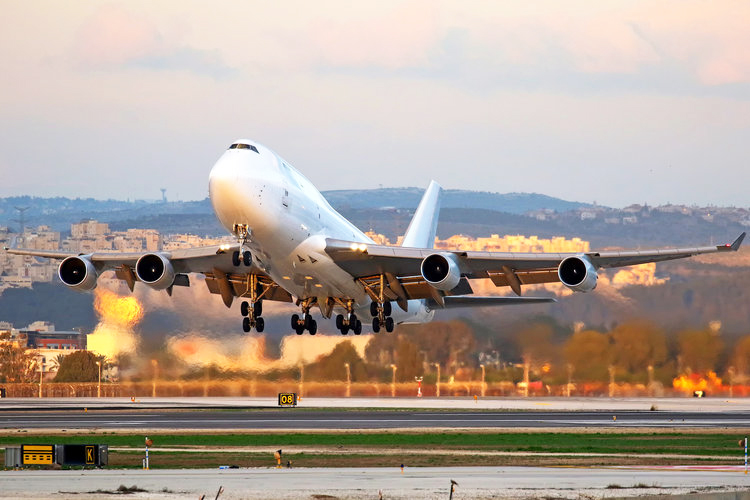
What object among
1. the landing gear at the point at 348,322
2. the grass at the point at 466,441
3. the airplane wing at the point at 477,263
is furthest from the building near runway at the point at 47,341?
the airplane wing at the point at 477,263

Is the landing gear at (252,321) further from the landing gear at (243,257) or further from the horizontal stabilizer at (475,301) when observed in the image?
the horizontal stabilizer at (475,301)

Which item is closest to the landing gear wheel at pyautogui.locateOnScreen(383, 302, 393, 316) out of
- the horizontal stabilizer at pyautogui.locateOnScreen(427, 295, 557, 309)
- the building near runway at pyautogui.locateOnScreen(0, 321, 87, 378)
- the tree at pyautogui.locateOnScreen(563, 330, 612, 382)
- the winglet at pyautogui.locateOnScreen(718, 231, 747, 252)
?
the horizontal stabilizer at pyautogui.locateOnScreen(427, 295, 557, 309)

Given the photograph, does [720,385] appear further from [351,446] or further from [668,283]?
[351,446]

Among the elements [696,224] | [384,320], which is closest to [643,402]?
[384,320]

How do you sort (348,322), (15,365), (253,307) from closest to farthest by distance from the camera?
(253,307) → (348,322) → (15,365)

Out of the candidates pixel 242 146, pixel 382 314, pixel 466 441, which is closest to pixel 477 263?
pixel 382 314

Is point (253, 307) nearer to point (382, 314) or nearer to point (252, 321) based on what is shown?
point (252, 321)
